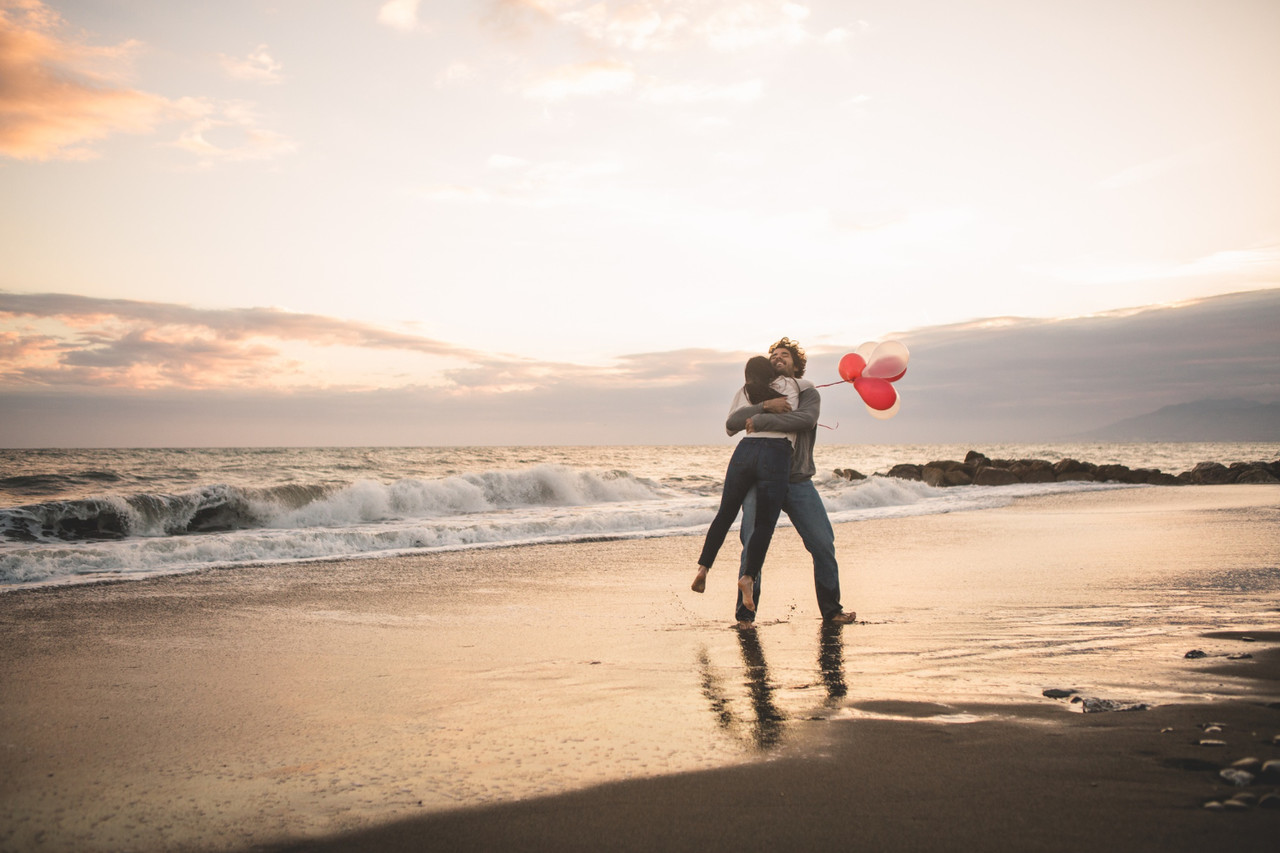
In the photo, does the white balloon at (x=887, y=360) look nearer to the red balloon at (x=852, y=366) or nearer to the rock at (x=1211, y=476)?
the red balloon at (x=852, y=366)

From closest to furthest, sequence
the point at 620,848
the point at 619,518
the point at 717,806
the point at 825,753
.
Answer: the point at 620,848, the point at 717,806, the point at 825,753, the point at 619,518

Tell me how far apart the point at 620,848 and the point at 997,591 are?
5769mm

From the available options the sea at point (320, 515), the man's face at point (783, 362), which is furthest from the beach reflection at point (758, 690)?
the sea at point (320, 515)

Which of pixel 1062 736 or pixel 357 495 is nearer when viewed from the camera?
pixel 1062 736

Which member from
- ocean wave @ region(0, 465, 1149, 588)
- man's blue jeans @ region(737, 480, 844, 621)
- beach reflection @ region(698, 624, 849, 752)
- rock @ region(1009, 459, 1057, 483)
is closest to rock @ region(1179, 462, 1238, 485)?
rock @ region(1009, 459, 1057, 483)

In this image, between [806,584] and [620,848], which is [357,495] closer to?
[806,584]

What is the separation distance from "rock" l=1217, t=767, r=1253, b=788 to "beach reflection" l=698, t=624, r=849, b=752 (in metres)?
1.49

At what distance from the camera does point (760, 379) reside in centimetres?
587

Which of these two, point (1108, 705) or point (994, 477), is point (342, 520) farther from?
point (994, 477)

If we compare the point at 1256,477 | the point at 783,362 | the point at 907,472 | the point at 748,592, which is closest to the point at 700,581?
the point at 748,592

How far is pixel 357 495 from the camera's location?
1864cm

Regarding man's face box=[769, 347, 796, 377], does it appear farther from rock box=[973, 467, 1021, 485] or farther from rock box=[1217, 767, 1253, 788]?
rock box=[973, 467, 1021, 485]

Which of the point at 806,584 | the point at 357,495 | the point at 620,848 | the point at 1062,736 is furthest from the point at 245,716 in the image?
the point at 357,495

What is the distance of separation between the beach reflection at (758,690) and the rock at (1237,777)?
4.89 ft
